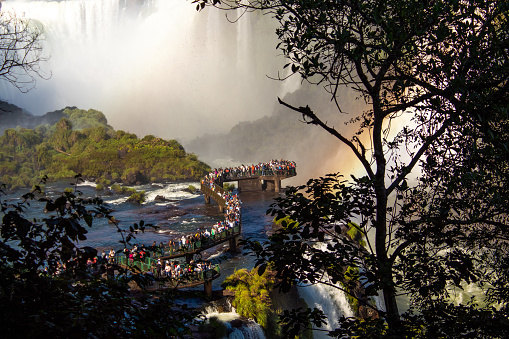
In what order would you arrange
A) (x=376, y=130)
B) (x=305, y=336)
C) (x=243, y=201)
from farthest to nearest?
(x=243, y=201), (x=305, y=336), (x=376, y=130)

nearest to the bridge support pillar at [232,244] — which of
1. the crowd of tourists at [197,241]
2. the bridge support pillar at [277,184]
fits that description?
the crowd of tourists at [197,241]

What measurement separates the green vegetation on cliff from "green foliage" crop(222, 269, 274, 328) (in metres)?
27.1

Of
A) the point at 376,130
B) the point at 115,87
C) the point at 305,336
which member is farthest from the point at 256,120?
the point at 376,130

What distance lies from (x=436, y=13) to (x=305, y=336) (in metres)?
12.5

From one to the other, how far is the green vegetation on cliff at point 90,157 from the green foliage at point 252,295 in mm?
27125

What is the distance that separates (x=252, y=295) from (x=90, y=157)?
33.2 metres

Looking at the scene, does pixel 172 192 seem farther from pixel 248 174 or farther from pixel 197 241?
pixel 197 241

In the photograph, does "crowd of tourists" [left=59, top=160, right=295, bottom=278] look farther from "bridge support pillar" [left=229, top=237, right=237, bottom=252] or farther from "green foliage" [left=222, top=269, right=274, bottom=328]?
"green foliage" [left=222, top=269, right=274, bottom=328]

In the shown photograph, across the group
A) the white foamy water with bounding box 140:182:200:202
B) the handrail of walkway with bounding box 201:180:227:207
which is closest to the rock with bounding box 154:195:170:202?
the white foamy water with bounding box 140:182:200:202

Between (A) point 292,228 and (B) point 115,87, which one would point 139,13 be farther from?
(A) point 292,228

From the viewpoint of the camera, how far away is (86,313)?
3.61 m

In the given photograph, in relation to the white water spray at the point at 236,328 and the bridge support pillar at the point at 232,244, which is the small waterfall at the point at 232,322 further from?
the bridge support pillar at the point at 232,244

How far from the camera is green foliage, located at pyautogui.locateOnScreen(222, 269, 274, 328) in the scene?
13609mm

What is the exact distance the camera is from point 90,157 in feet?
142
